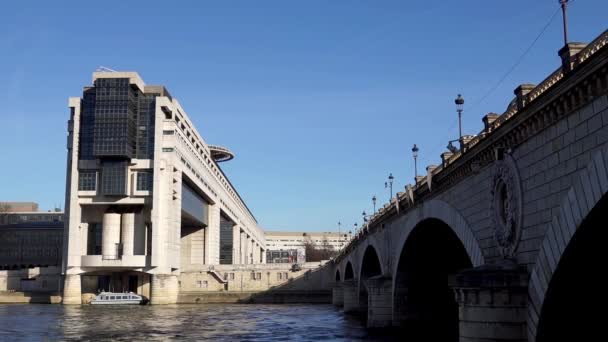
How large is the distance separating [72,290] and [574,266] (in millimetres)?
105580

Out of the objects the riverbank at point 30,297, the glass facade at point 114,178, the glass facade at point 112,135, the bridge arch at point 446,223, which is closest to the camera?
the bridge arch at point 446,223

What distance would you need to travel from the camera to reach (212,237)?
15438 centimetres

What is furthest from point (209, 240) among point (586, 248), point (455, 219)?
point (586, 248)

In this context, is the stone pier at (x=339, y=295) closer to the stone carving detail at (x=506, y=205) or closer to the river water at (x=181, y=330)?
the river water at (x=181, y=330)

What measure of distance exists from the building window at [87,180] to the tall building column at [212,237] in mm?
40329

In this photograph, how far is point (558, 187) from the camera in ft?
62.0

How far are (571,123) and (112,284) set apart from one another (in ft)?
377

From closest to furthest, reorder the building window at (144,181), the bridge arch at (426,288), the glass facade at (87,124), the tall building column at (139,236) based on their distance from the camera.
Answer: the bridge arch at (426,288)
the glass facade at (87,124)
the building window at (144,181)
the tall building column at (139,236)

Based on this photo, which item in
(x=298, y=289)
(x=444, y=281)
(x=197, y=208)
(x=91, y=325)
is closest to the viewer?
(x=444, y=281)

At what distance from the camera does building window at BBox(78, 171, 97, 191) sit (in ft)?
381

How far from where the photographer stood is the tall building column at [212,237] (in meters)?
152

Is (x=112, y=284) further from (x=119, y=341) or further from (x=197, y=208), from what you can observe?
(x=119, y=341)

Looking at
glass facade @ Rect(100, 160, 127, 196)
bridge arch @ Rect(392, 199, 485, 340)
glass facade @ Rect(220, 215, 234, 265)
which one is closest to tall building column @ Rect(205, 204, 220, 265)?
glass facade @ Rect(220, 215, 234, 265)

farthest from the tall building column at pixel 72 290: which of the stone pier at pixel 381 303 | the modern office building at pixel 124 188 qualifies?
the stone pier at pixel 381 303
